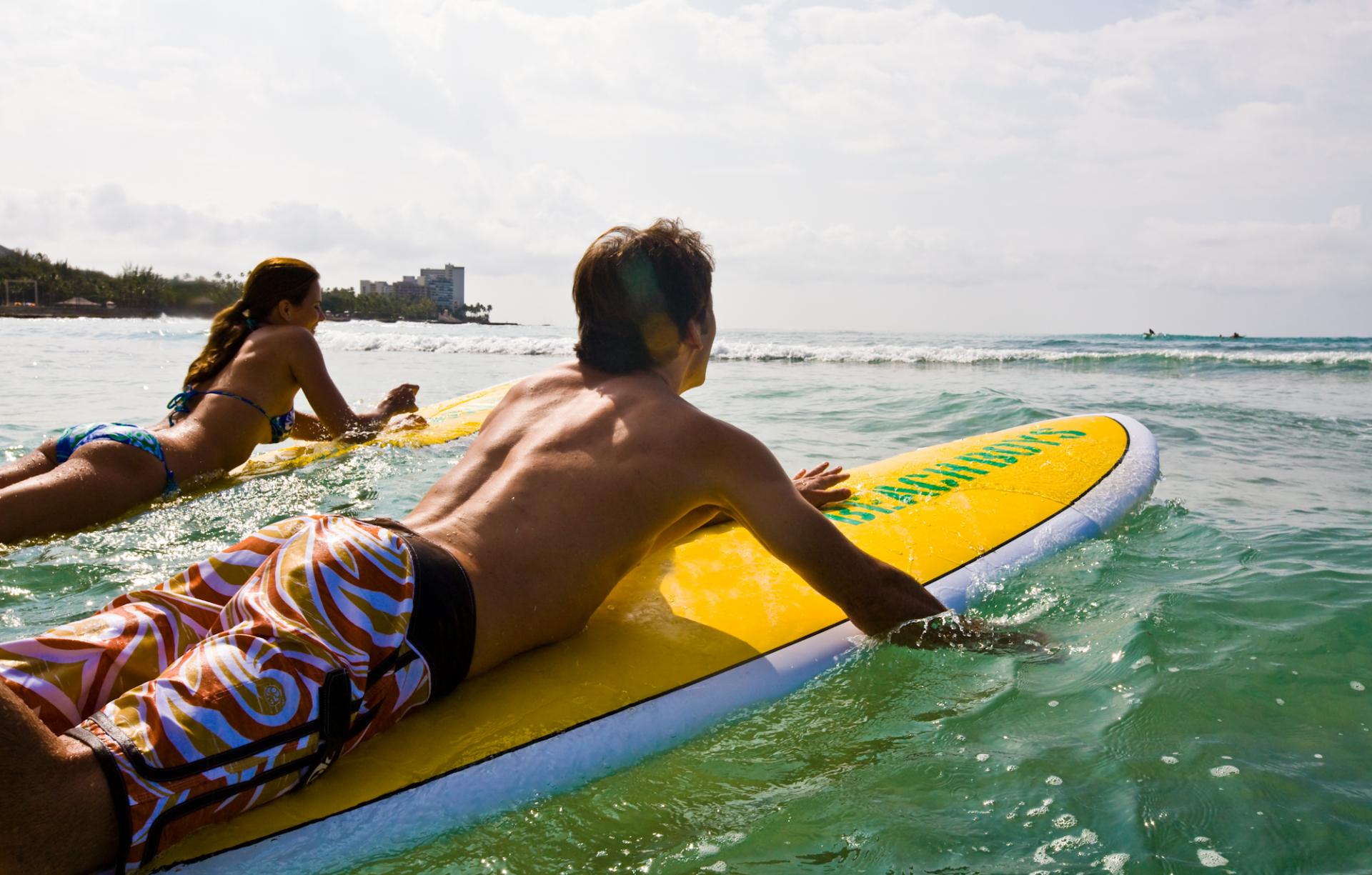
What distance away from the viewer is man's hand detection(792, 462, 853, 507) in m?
3.54

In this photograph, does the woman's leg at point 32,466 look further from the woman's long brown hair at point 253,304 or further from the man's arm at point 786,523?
the man's arm at point 786,523

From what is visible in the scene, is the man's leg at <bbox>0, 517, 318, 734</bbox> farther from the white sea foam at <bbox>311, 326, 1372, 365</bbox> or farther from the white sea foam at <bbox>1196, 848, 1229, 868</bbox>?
the white sea foam at <bbox>311, 326, 1372, 365</bbox>

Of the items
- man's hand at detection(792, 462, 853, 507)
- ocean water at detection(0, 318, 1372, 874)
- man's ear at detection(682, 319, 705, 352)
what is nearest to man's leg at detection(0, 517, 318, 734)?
ocean water at detection(0, 318, 1372, 874)

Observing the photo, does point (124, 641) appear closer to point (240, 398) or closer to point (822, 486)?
point (822, 486)

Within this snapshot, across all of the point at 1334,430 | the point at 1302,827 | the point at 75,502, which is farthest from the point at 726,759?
the point at 1334,430

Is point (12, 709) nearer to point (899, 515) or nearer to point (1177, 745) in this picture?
point (1177, 745)

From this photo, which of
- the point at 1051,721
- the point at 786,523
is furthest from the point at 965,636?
the point at 786,523

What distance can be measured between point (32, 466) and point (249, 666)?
338cm

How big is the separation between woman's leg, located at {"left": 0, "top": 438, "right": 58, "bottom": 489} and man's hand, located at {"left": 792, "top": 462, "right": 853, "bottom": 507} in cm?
Answer: 345

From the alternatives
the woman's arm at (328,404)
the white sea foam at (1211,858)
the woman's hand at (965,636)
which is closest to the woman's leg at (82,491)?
the woman's arm at (328,404)

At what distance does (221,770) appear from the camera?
161 cm

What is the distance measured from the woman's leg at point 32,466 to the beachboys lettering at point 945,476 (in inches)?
141

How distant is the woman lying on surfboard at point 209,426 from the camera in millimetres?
4004

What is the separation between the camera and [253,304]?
5066 mm
